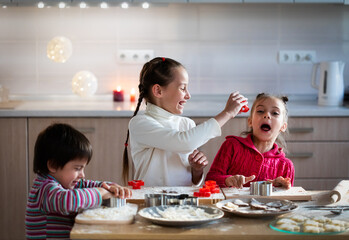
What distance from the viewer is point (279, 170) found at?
238 centimetres

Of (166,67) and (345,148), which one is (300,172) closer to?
(345,148)

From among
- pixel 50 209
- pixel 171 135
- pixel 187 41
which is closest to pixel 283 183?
pixel 171 135

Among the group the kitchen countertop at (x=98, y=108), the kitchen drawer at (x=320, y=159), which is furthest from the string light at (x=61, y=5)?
the kitchen drawer at (x=320, y=159)

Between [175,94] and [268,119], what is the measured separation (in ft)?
1.31

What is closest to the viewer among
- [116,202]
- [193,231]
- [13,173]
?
[193,231]

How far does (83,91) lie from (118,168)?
680 mm

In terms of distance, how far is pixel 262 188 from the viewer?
196cm

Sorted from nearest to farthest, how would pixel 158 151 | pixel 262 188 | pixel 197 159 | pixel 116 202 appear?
pixel 116 202 < pixel 262 188 < pixel 197 159 < pixel 158 151

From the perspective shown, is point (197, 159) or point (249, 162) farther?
point (249, 162)

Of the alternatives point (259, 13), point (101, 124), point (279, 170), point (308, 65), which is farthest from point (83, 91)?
point (279, 170)

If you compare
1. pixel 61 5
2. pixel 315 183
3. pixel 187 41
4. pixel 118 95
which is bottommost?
pixel 315 183

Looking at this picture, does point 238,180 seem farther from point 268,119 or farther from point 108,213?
point 108,213

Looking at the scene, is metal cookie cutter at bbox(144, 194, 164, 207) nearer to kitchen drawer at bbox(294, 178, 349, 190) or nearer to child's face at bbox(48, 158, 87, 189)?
child's face at bbox(48, 158, 87, 189)

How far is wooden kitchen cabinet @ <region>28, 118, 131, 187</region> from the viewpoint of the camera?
3.49 meters
